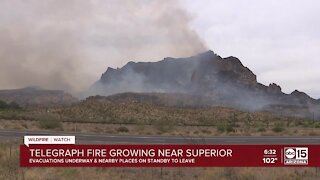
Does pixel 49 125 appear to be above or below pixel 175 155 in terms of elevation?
below

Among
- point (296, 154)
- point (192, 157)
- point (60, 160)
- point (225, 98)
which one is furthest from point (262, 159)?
point (225, 98)

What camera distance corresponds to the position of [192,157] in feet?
61.5

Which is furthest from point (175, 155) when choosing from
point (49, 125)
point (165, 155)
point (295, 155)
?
point (49, 125)

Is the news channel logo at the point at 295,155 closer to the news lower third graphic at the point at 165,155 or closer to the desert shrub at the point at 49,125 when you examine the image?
the news lower third graphic at the point at 165,155

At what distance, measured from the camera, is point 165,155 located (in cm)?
1864

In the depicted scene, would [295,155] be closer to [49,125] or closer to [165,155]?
[165,155]

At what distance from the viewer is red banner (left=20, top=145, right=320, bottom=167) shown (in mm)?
18453

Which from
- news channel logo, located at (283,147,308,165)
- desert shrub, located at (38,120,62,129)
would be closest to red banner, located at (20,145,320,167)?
news channel logo, located at (283,147,308,165)

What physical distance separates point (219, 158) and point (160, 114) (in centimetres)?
8777

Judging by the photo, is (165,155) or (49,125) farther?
(49,125)

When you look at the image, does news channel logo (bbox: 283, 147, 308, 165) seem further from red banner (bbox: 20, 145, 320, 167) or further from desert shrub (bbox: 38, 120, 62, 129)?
desert shrub (bbox: 38, 120, 62, 129)

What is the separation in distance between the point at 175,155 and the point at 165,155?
39cm

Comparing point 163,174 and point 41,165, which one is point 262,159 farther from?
point 41,165

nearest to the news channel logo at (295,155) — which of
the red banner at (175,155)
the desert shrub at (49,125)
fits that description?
the red banner at (175,155)
